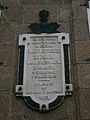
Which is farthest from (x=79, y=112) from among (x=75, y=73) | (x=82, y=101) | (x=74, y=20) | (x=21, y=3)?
(x=21, y=3)

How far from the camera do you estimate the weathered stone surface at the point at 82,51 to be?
734 centimetres

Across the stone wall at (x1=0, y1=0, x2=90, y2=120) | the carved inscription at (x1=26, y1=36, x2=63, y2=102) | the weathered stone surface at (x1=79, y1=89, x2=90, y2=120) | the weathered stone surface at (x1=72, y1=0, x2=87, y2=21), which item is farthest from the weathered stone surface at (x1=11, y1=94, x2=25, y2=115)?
the weathered stone surface at (x1=72, y1=0, x2=87, y2=21)

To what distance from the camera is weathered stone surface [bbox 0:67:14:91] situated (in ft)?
23.0

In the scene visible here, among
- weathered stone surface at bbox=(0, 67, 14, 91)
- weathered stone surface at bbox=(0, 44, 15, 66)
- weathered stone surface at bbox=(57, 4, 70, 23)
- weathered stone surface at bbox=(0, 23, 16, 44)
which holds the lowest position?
weathered stone surface at bbox=(0, 67, 14, 91)

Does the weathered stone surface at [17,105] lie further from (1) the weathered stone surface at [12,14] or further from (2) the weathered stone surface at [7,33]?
(1) the weathered stone surface at [12,14]

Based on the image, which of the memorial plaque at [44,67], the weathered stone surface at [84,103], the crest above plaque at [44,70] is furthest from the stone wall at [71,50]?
the memorial plaque at [44,67]

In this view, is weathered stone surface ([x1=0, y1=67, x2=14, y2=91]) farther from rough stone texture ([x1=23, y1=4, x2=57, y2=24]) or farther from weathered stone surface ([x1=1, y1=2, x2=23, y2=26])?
rough stone texture ([x1=23, y1=4, x2=57, y2=24])

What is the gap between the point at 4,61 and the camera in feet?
24.4

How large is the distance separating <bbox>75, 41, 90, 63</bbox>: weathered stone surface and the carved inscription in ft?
1.59

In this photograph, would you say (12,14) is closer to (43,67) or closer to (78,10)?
(78,10)

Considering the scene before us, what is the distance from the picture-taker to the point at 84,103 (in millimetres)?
6660

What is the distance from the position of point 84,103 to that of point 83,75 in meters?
0.76

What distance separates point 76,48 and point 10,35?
1.89 metres

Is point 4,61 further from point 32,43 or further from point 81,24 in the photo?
point 81,24
